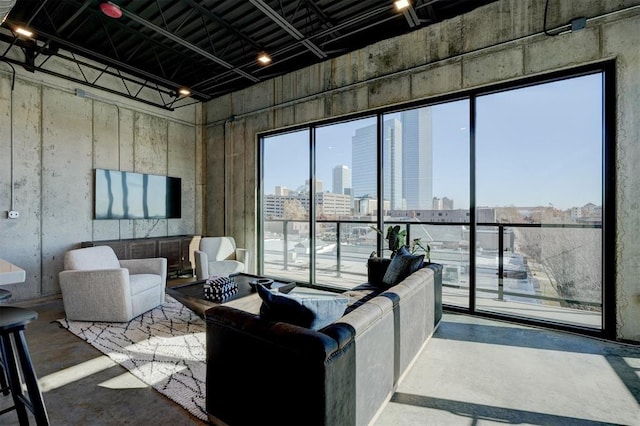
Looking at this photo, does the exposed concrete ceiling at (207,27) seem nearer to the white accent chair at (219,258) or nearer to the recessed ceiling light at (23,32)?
the recessed ceiling light at (23,32)

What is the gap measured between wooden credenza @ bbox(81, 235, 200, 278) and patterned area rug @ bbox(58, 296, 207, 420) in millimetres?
1595

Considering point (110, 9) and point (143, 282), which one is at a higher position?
point (110, 9)

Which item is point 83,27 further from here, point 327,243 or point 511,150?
point 511,150

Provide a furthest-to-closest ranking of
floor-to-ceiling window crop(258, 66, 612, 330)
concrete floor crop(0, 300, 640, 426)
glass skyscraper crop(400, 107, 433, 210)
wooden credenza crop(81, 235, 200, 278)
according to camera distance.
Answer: wooden credenza crop(81, 235, 200, 278) < glass skyscraper crop(400, 107, 433, 210) < floor-to-ceiling window crop(258, 66, 612, 330) < concrete floor crop(0, 300, 640, 426)

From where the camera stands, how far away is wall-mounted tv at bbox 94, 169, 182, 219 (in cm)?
519

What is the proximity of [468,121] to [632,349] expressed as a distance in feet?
9.51

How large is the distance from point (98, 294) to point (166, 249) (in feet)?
7.11

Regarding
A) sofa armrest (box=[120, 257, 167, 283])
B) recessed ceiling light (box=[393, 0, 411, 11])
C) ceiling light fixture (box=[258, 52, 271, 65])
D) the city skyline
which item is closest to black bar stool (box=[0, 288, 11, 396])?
sofa armrest (box=[120, 257, 167, 283])

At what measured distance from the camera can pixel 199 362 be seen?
8.82ft

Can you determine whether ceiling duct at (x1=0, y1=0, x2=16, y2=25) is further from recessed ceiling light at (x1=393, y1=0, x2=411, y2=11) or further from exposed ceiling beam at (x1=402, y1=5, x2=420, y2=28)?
exposed ceiling beam at (x1=402, y1=5, x2=420, y2=28)

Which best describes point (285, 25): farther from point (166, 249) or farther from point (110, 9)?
point (166, 249)

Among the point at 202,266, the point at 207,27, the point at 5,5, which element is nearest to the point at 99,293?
the point at 202,266

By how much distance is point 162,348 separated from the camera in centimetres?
294

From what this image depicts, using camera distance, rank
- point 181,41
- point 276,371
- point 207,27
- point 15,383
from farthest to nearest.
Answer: point 207,27 → point 181,41 → point 15,383 → point 276,371
